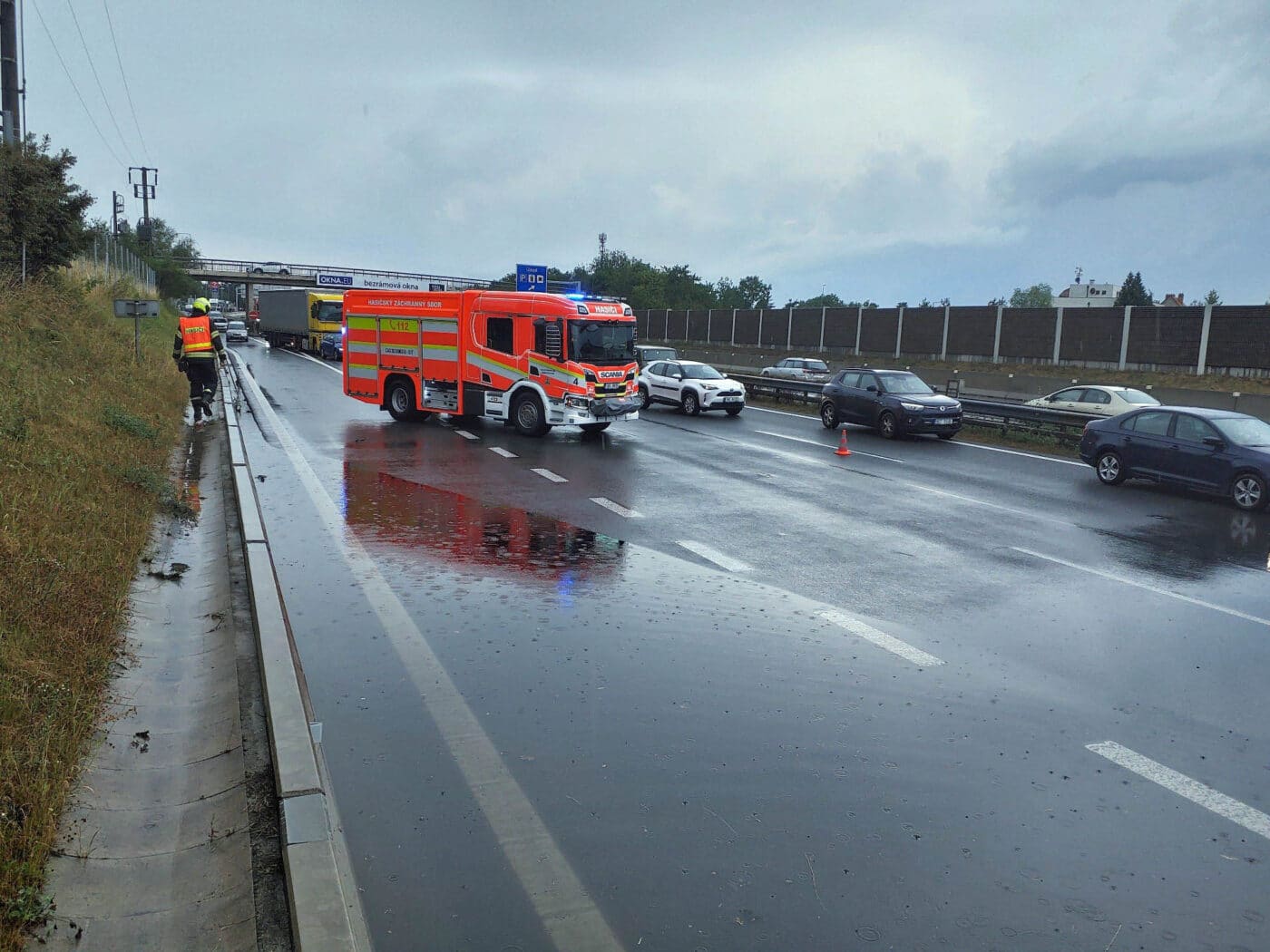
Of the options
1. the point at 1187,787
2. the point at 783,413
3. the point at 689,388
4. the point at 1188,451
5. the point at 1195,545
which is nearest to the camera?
the point at 1187,787

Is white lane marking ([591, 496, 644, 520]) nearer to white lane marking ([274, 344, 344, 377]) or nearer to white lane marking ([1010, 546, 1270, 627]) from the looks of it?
white lane marking ([1010, 546, 1270, 627])

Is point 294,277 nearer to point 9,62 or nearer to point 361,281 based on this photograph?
point 361,281

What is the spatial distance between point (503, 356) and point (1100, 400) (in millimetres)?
13971

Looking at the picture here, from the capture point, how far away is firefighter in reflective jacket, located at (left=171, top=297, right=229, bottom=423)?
60.8 ft

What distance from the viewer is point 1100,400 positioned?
24.2m

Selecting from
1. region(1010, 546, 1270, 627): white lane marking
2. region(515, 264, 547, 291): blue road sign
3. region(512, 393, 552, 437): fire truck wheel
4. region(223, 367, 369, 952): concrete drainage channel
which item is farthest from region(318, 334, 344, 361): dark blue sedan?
region(223, 367, 369, 952): concrete drainage channel

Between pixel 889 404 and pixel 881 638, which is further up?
pixel 889 404

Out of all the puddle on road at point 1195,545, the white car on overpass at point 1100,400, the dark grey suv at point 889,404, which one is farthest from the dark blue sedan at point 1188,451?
the white car on overpass at point 1100,400

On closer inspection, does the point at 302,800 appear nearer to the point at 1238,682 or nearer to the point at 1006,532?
the point at 1238,682

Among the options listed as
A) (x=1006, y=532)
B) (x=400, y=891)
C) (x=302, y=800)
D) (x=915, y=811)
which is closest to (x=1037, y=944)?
(x=915, y=811)

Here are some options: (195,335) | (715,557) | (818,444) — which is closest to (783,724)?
(715,557)

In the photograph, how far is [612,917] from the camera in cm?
402

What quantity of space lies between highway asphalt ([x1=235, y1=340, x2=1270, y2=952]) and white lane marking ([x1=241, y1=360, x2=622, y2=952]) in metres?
0.02

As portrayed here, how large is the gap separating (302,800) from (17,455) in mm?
6832
